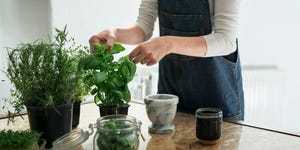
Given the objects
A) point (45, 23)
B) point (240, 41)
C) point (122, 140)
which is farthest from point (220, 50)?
point (240, 41)

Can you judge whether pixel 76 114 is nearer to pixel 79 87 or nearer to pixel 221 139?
pixel 79 87

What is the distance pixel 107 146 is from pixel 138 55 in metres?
0.30

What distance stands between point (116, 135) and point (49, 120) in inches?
7.3

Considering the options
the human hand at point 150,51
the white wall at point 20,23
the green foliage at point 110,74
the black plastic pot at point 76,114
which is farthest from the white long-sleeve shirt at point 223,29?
the white wall at point 20,23

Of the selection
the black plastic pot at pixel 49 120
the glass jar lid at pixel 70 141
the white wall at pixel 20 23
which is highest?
the white wall at pixel 20 23

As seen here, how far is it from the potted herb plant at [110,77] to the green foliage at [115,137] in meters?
0.18

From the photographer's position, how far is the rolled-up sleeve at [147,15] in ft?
4.66

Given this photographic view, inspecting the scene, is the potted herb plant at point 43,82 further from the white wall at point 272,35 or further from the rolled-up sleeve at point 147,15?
the white wall at point 272,35

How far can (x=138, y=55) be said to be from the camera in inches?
38.4

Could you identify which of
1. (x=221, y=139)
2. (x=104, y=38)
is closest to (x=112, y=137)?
(x=221, y=139)

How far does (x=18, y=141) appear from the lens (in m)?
0.73

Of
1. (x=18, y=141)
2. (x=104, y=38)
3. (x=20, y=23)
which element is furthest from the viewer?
(x=20, y=23)

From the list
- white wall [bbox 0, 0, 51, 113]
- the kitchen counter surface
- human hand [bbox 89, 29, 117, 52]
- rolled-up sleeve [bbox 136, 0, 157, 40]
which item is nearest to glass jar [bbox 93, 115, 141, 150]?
the kitchen counter surface

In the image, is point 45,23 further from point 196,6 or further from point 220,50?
point 220,50
